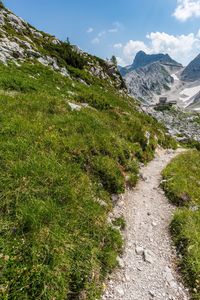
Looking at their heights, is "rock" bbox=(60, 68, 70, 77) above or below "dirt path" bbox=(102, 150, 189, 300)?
above

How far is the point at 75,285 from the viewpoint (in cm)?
597

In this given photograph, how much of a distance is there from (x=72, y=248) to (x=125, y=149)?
341 inches

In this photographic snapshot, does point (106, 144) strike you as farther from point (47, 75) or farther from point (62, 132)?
point (47, 75)

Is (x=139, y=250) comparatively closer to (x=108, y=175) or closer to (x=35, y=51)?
(x=108, y=175)

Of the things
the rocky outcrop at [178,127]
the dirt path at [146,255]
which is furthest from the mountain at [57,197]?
the rocky outcrop at [178,127]

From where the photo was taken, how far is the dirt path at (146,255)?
6.80 m

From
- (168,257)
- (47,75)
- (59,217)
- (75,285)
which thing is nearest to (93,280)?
(75,285)

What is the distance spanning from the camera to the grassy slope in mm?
7488

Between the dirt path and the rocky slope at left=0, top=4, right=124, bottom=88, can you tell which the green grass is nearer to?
the dirt path

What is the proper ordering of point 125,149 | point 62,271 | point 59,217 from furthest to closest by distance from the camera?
1. point 125,149
2. point 59,217
3. point 62,271

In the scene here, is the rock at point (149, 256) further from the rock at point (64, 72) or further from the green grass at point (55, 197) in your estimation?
the rock at point (64, 72)

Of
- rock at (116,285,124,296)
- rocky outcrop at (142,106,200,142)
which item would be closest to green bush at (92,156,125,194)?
rock at (116,285,124,296)

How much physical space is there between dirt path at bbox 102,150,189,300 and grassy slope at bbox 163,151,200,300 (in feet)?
1.27

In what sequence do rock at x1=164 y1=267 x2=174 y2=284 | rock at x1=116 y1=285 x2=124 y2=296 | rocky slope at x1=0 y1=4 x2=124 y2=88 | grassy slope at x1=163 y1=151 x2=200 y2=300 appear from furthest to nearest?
rocky slope at x1=0 y1=4 x2=124 y2=88, grassy slope at x1=163 y1=151 x2=200 y2=300, rock at x1=164 y1=267 x2=174 y2=284, rock at x1=116 y1=285 x2=124 y2=296
